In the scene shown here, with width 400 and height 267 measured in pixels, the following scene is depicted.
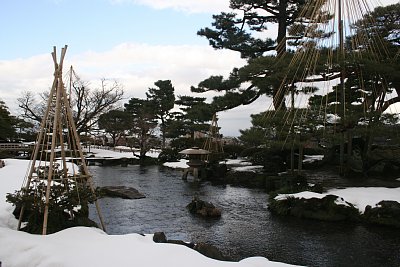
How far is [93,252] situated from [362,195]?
6.74 metres

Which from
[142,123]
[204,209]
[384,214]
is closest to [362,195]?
[384,214]

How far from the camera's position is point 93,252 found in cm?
343

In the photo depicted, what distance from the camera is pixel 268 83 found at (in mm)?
10852

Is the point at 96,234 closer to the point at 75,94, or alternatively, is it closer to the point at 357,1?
the point at 357,1

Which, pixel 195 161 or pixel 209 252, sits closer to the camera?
pixel 209 252

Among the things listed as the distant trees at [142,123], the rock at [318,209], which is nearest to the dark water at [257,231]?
the rock at [318,209]

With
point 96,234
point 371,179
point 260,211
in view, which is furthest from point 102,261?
point 371,179

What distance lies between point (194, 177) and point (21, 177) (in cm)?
684

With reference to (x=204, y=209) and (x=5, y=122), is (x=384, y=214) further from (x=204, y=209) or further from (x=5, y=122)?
(x=5, y=122)

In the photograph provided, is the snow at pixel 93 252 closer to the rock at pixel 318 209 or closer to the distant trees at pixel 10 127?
the rock at pixel 318 209

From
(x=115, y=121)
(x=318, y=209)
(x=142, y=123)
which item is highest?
(x=115, y=121)

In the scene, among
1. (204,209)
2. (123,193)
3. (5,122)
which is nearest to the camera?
(204,209)

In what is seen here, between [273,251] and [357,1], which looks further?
[273,251]

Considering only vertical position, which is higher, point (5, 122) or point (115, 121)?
point (115, 121)
